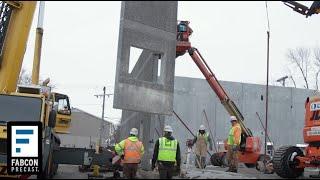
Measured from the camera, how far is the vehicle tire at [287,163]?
13391 millimetres

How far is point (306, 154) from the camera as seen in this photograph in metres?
13.7

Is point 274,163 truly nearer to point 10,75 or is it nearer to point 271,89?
point 10,75

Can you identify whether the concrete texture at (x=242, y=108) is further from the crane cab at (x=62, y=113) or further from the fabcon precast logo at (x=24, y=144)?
the fabcon precast logo at (x=24, y=144)

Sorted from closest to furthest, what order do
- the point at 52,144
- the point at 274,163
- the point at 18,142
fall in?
the point at 18,142
the point at 52,144
the point at 274,163

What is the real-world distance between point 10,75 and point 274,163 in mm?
7550

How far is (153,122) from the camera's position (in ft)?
66.8

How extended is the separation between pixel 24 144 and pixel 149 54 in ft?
45.3

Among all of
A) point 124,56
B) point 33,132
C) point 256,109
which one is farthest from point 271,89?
point 33,132

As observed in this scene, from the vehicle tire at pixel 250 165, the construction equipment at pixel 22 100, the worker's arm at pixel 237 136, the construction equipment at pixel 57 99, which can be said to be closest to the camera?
the construction equipment at pixel 22 100

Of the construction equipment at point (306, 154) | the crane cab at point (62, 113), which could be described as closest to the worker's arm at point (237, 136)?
the construction equipment at point (306, 154)

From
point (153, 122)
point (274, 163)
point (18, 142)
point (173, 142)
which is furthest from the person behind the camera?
point (153, 122)

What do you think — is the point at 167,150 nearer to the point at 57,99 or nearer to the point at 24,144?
the point at 24,144

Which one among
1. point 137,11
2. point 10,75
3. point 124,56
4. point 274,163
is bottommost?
point 274,163

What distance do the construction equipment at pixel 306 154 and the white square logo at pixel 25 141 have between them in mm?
8991
